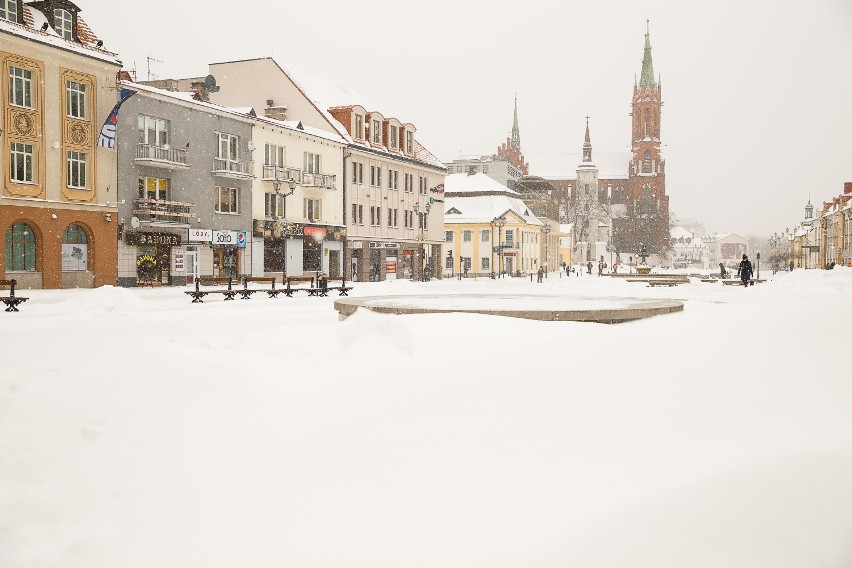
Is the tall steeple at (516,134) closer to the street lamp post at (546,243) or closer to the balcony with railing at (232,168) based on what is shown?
the street lamp post at (546,243)

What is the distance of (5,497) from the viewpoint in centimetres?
550

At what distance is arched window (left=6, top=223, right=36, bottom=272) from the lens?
26.9m

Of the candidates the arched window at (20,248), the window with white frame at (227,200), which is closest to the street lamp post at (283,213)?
the window with white frame at (227,200)

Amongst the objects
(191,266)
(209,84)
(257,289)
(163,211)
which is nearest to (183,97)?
(163,211)

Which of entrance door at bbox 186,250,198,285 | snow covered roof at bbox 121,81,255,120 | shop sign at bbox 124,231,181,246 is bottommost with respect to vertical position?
entrance door at bbox 186,250,198,285

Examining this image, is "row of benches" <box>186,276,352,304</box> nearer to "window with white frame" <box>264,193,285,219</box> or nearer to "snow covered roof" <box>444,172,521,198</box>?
"window with white frame" <box>264,193,285,219</box>

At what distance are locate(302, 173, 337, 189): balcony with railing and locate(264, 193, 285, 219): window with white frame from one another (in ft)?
6.49

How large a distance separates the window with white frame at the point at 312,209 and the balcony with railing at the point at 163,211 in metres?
9.94

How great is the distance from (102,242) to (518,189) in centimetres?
7120

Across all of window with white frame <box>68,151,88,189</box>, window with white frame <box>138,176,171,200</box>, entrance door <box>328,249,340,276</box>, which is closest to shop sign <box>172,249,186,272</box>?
window with white frame <box>138,176,171,200</box>

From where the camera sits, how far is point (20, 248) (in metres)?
27.3

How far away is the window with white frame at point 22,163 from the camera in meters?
27.5

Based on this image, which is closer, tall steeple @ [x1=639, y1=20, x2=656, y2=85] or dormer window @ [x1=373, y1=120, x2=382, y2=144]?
dormer window @ [x1=373, y1=120, x2=382, y2=144]

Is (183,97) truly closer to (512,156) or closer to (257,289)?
(257,289)
